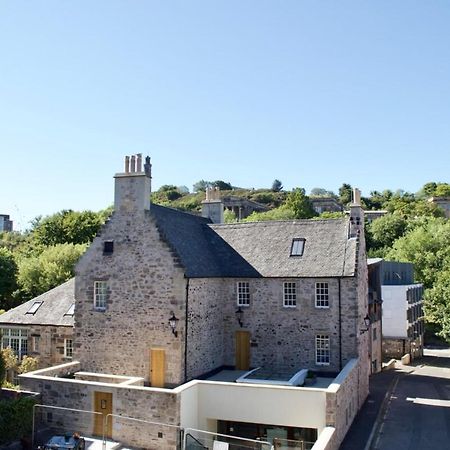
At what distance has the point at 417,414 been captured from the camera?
25.5 m

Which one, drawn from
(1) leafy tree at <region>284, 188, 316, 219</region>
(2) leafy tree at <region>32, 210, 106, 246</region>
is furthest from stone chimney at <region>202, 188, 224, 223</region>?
(1) leafy tree at <region>284, 188, 316, 219</region>

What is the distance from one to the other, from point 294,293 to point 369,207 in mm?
115693

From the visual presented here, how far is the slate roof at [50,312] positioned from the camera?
95.2ft

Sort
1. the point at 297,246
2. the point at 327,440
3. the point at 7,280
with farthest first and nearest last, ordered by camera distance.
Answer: the point at 7,280 < the point at 297,246 < the point at 327,440

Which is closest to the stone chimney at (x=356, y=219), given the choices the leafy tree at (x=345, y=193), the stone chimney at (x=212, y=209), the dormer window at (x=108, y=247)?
the stone chimney at (x=212, y=209)

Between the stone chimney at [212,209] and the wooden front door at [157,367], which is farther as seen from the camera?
the stone chimney at [212,209]

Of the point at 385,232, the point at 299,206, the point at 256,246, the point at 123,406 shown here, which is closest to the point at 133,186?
the point at 256,246

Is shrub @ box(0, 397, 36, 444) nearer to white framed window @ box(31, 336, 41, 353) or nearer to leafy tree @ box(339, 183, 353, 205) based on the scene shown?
white framed window @ box(31, 336, 41, 353)

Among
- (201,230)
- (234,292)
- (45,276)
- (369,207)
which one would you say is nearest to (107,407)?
(234,292)

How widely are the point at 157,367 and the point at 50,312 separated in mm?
9342

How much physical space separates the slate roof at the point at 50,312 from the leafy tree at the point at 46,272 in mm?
15759

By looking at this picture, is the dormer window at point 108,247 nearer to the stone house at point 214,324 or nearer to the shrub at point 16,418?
the stone house at point 214,324

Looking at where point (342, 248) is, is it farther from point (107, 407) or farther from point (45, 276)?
point (45, 276)

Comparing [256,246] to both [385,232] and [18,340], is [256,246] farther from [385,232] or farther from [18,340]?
[385,232]
